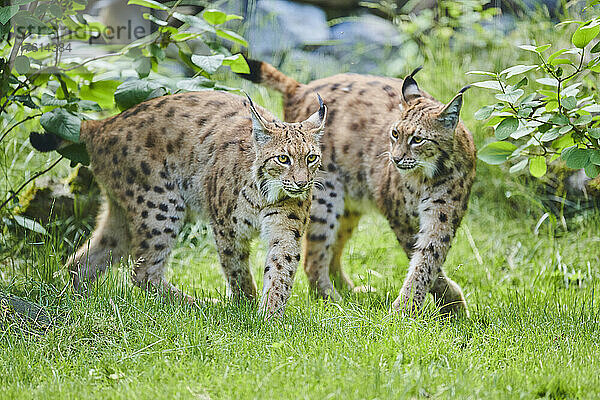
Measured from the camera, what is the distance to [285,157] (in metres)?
4.57

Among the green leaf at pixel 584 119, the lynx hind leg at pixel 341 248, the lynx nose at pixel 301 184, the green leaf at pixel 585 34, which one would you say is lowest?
the lynx hind leg at pixel 341 248

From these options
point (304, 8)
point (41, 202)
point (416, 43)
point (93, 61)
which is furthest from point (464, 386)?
point (304, 8)

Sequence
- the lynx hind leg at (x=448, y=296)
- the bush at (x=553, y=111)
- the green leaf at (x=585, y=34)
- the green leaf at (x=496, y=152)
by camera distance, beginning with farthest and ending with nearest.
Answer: the lynx hind leg at (x=448, y=296), the green leaf at (x=496, y=152), the bush at (x=553, y=111), the green leaf at (x=585, y=34)

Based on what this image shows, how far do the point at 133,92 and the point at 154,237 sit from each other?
41.5 inches

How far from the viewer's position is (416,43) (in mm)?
10391

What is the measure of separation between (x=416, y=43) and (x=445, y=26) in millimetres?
479

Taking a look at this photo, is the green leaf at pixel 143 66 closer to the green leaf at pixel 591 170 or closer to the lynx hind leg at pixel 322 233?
the lynx hind leg at pixel 322 233

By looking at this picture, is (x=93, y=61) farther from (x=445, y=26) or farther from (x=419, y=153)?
(x=445, y=26)

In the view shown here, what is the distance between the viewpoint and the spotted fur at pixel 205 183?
4.65 metres

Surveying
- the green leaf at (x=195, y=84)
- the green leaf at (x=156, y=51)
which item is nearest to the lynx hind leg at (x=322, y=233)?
the green leaf at (x=195, y=84)

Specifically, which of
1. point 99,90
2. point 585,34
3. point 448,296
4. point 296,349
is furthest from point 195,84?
point 585,34

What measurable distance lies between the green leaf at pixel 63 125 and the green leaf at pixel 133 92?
0.37 m

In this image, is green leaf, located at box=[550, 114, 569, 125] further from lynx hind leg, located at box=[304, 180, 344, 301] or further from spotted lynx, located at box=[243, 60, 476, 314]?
lynx hind leg, located at box=[304, 180, 344, 301]

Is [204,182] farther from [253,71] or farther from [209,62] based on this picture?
[253,71]
